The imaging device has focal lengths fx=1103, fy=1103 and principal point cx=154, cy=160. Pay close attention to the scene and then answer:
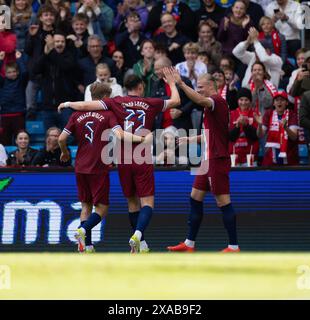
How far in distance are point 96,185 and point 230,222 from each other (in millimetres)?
1624

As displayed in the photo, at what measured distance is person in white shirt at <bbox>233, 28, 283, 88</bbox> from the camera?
16.6 metres

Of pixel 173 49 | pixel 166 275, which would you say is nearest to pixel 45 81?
pixel 173 49

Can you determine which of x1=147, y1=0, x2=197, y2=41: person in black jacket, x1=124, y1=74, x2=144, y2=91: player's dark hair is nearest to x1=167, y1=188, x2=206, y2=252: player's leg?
x1=124, y1=74, x2=144, y2=91: player's dark hair

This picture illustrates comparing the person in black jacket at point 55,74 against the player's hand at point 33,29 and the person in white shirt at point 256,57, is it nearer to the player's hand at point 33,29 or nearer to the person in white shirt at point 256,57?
the player's hand at point 33,29

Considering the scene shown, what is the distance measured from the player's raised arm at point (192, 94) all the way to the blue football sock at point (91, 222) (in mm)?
1751

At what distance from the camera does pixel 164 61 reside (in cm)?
1560

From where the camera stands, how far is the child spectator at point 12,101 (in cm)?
1692

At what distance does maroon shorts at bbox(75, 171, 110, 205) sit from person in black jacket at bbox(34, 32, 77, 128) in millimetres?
3955

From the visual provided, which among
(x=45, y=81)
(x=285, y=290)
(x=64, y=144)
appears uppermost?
(x=45, y=81)

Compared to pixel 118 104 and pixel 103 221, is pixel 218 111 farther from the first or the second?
pixel 103 221

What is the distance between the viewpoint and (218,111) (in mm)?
12828

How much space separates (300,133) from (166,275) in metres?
7.31

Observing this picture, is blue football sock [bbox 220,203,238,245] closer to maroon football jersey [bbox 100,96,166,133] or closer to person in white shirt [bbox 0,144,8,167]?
maroon football jersey [bbox 100,96,166,133]

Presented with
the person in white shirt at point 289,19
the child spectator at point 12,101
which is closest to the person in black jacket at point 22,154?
the child spectator at point 12,101
